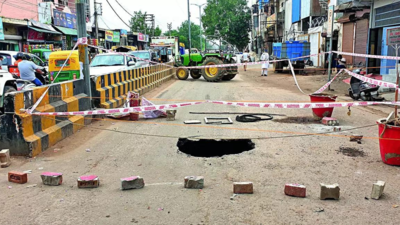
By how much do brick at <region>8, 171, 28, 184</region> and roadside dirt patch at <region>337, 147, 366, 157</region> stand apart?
5.07 m

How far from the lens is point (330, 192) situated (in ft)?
14.6

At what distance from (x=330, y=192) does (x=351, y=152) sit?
2.46 meters

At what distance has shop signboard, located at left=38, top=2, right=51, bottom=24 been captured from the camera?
3044 centimetres

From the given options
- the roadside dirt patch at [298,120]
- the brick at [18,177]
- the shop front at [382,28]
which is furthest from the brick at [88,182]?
the shop front at [382,28]

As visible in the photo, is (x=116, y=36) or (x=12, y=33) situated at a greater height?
(x=116, y=36)

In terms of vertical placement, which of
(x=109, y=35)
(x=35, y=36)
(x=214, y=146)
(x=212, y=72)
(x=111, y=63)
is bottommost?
(x=214, y=146)

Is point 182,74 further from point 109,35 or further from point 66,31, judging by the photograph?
point 109,35

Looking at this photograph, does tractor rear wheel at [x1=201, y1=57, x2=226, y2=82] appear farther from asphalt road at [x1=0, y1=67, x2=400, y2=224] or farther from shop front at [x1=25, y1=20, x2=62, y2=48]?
shop front at [x1=25, y1=20, x2=62, y2=48]

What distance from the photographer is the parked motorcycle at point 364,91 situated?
12.5 m

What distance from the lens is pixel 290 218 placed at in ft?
13.2

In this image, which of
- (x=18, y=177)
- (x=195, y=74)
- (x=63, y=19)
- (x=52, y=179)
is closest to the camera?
(x=52, y=179)

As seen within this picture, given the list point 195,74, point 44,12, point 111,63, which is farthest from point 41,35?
point 111,63

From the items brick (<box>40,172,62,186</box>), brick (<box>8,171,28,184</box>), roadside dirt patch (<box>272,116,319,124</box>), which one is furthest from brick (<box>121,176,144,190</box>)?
roadside dirt patch (<box>272,116,319,124</box>)

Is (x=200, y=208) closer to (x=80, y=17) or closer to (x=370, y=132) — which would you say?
(x=370, y=132)
